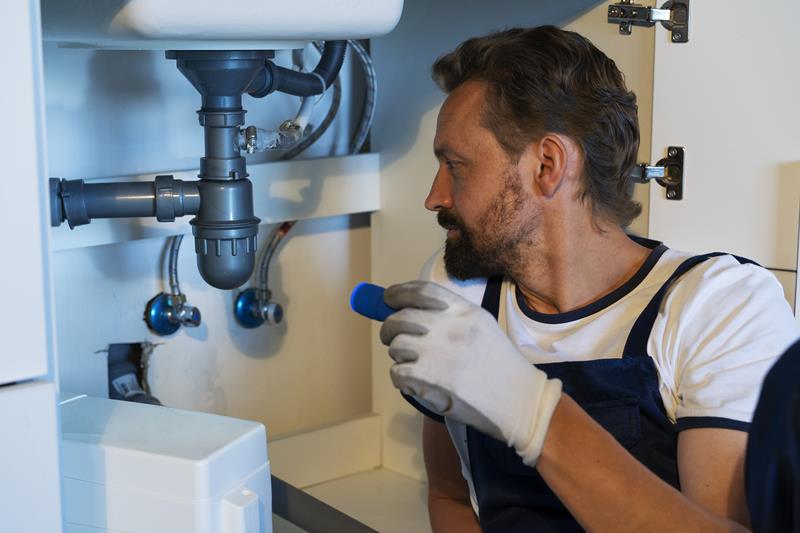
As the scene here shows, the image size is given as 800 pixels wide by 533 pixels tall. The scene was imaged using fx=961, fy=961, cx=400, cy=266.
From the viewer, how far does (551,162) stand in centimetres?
108

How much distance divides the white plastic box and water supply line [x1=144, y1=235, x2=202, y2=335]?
523 millimetres

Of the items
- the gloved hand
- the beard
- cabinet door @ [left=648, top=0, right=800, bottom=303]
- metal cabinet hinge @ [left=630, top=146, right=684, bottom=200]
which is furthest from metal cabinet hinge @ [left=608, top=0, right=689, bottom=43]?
the gloved hand

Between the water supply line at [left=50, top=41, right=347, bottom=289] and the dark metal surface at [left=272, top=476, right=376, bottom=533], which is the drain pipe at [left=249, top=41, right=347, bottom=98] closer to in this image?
the water supply line at [left=50, top=41, right=347, bottom=289]

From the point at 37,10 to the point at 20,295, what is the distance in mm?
214

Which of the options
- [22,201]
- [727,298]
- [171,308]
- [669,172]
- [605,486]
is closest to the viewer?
[22,201]

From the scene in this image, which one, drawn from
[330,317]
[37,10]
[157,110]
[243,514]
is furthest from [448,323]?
[330,317]

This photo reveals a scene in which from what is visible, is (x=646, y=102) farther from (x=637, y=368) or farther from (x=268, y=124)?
(x=268, y=124)

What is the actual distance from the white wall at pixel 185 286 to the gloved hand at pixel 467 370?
0.69 metres

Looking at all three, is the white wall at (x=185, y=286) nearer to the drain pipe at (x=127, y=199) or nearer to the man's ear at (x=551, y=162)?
the drain pipe at (x=127, y=199)

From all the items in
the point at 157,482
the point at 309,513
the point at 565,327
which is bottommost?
the point at 309,513

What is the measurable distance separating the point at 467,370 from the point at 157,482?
30cm

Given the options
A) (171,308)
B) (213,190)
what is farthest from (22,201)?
(171,308)

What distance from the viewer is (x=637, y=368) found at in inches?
39.0

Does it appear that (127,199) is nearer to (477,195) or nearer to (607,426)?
(477,195)
